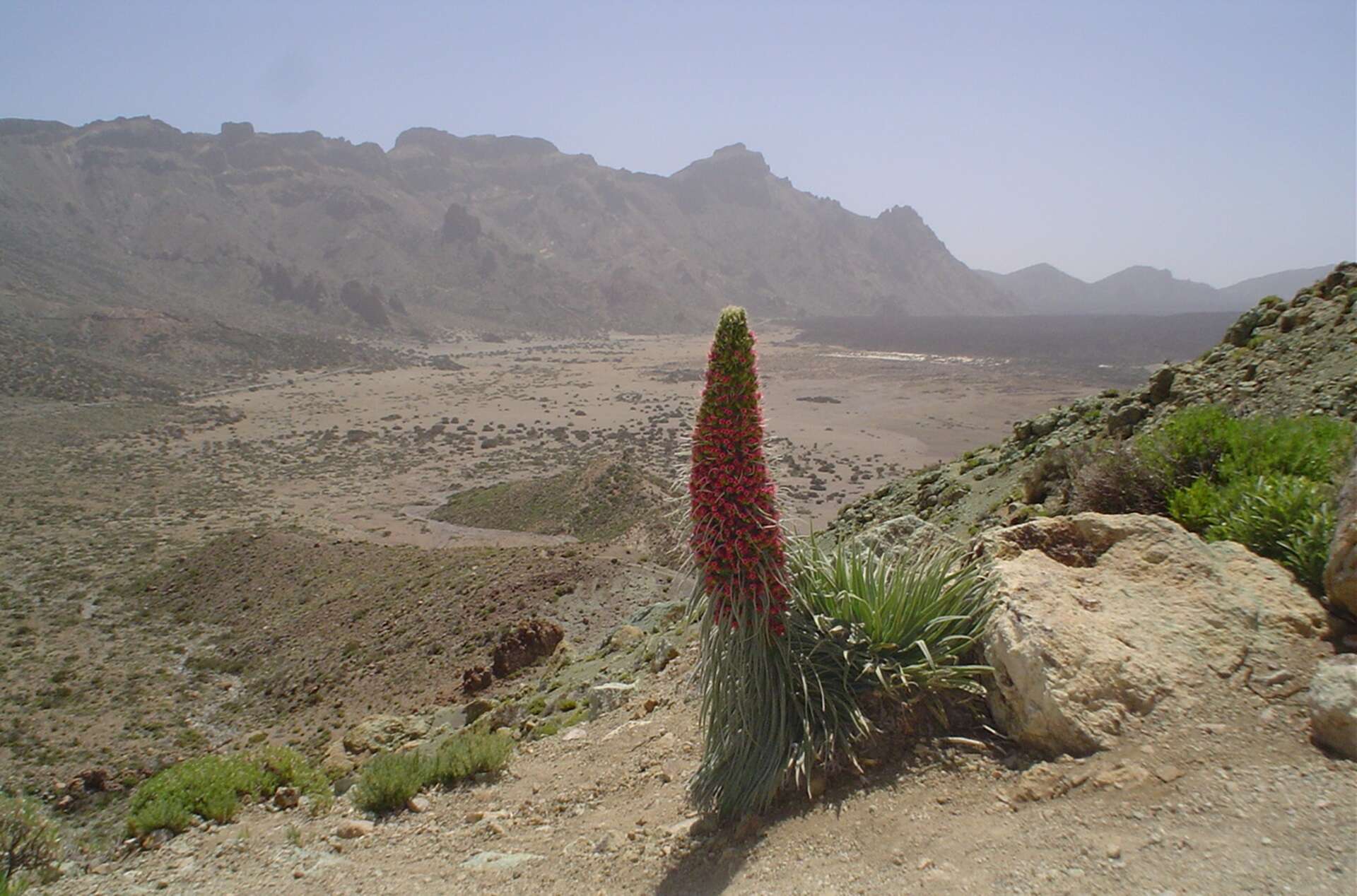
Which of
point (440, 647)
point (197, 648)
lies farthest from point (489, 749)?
point (197, 648)

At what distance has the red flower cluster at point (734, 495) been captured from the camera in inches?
155

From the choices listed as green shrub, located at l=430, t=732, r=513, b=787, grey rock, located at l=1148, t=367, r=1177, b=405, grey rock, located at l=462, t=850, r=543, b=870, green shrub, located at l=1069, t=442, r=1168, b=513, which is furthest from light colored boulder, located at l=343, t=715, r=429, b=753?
grey rock, located at l=1148, t=367, r=1177, b=405

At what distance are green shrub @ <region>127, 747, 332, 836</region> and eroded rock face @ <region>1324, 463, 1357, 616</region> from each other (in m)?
6.68

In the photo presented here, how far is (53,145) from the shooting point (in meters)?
111

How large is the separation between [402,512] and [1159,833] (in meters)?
26.1

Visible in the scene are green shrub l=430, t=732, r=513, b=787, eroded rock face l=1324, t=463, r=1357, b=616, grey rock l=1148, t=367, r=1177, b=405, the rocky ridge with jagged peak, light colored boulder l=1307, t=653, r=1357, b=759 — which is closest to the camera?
light colored boulder l=1307, t=653, r=1357, b=759

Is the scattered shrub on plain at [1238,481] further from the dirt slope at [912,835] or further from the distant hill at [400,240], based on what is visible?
the distant hill at [400,240]

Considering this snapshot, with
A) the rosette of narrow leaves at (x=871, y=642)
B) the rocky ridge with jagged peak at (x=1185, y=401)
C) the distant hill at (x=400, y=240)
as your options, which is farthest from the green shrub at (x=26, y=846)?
the distant hill at (x=400, y=240)

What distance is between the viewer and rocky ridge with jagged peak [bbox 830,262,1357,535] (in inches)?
308

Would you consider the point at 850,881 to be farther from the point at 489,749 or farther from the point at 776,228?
the point at 776,228

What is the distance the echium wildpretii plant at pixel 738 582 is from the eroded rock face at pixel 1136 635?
106 cm

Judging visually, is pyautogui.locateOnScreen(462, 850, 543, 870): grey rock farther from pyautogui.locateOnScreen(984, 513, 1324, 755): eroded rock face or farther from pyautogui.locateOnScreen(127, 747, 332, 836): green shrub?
pyautogui.locateOnScreen(984, 513, 1324, 755): eroded rock face

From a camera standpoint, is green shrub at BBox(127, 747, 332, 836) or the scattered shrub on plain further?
green shrub at BBox(127, 747, 332, 836)

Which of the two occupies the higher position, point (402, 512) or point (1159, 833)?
point (1159, 833)
